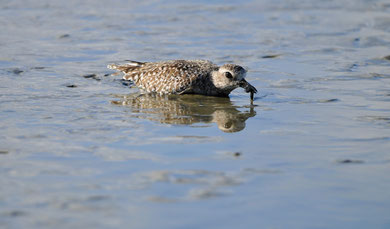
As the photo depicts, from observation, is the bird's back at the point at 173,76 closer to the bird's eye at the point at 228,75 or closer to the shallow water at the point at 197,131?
the shallow water at the point at 197,131

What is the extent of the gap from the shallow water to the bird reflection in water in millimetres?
27

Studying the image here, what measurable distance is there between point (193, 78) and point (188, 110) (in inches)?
38.7

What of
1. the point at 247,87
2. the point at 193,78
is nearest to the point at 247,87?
the point at 247,87

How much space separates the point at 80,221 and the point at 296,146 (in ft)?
9.55

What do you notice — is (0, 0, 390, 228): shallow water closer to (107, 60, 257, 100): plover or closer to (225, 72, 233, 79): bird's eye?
(107, 60, 257, 100): plover

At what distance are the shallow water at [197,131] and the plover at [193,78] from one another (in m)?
0.20

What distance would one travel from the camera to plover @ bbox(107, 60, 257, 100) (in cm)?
998

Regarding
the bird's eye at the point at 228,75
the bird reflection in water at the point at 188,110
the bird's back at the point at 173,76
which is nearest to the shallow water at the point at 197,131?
the bird reflection in water at the point at 188,110

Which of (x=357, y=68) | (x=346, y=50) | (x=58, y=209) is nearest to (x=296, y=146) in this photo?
(x=58, y=209)

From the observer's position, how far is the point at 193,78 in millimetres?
10164

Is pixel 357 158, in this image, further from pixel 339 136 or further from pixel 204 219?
pixel 204 219

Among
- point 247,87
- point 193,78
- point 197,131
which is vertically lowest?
point 197,131

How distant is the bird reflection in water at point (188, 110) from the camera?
8.59m

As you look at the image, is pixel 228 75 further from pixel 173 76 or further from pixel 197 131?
pixel 197 131
